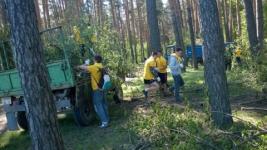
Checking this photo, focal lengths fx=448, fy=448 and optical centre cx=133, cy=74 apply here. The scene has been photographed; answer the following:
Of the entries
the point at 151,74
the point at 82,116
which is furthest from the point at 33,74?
the point at 151,74

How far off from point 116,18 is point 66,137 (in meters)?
39.1

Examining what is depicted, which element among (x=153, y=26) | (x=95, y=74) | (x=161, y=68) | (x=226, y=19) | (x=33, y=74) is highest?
(x=226, y=19)

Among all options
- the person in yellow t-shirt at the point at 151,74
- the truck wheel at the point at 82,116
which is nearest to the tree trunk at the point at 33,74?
the truck wheel at the point at 82,116

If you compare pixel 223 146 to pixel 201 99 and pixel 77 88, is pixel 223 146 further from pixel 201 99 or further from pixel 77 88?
pixel 201 99

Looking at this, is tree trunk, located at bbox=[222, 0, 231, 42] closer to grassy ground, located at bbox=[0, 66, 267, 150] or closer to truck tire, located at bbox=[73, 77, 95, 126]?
grassy ground, located at bbox=[0, 66, 267, 150]

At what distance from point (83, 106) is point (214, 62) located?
3.64 metres

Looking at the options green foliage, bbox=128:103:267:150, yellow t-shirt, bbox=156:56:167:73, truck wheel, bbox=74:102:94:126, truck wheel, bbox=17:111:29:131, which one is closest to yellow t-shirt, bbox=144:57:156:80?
yellow t-shirt, bbox=156:56:167:73

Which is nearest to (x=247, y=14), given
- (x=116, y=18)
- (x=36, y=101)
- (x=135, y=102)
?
(x=135, y=102)

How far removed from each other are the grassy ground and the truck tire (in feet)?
0.71

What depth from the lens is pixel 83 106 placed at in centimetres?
1098

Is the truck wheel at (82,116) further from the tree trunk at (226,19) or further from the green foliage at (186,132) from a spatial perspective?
the tree trunk at (226,19)

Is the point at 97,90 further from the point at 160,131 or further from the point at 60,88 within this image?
the point at 160,131

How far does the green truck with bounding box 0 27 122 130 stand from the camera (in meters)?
10.4

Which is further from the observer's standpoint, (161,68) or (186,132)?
(161,68)
